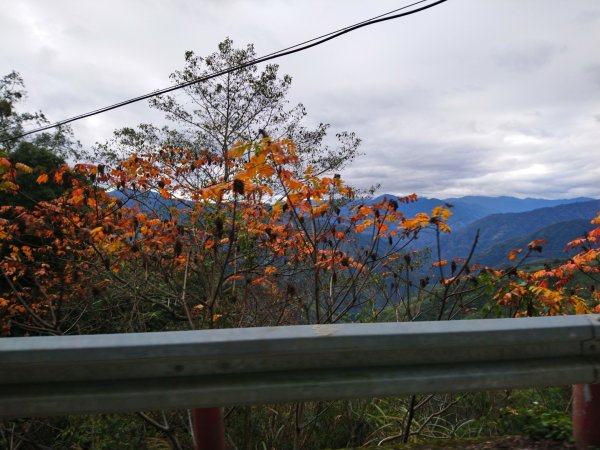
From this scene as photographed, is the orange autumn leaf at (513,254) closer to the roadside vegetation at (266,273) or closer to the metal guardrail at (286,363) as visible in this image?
the roadside vegetation at (266,273)

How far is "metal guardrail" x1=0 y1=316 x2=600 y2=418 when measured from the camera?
148cm

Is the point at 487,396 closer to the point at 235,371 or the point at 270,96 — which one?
the point at 235,371

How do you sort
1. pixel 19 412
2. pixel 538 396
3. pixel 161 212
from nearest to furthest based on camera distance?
pixel 19 412, pixel 538 396, pixel 161 212

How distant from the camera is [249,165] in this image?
3.84 m

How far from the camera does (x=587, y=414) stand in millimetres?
1729

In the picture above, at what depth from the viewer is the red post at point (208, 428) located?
5.17 feet

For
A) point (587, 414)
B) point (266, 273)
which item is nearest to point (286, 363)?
point (587, 414)

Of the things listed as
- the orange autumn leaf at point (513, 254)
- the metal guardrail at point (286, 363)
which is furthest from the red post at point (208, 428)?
the orange autumn leaf at point (513, 254)

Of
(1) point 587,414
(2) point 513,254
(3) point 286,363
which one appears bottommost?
(1) point 587,414

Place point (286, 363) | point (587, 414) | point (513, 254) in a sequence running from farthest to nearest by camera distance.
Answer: point (513, 254) < point (587, 414) < point (286, 363)

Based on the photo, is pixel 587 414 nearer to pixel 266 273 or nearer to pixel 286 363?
pixel 286 363

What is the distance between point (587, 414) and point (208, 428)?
151 centimetres

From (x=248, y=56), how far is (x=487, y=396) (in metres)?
11.2

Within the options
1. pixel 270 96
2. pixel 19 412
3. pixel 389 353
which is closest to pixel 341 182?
pixel 389 353
